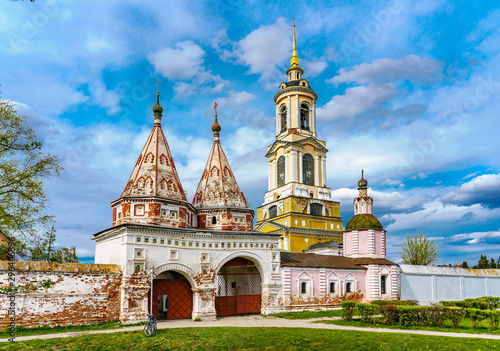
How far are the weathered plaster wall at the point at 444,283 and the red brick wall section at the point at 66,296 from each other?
2117cm

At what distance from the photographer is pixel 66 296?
1717cm

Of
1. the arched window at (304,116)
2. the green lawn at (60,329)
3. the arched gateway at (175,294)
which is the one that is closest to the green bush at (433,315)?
the arched gateway at (175,294)

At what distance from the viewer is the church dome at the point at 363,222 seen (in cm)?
3050

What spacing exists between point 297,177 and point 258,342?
34685 mm

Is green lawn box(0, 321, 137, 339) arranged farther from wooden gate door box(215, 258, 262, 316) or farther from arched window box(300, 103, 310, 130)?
arched window box(300, 103, 310, 130)

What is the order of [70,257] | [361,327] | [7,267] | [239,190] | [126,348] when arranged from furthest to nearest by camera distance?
[70,257] → [239,190] → [361,327] → [7,267] → [126,348]

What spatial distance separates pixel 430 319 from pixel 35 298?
16625 millimetres

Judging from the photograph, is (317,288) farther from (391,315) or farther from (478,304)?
(478,304)

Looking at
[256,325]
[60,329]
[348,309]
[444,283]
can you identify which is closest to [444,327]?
[348,309]

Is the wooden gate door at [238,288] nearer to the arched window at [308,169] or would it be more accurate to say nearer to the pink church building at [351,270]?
the pink church building at [351,270]

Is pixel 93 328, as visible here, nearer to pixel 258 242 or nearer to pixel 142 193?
pixel 142 193

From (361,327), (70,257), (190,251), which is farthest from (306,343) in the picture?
(70,257)

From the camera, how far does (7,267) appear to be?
15.8 m

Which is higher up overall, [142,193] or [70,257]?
[142,193]
